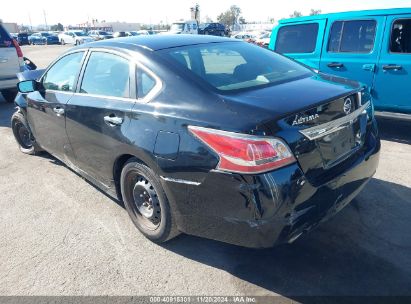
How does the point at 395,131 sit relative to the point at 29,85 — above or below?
below

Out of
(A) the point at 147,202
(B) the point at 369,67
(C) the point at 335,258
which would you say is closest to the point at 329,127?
(C) the point at 335,258

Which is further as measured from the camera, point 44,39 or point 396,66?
point 44,39

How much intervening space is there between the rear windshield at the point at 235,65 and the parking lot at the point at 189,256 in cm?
137

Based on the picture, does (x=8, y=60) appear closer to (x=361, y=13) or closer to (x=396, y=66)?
(x=361, y=13)

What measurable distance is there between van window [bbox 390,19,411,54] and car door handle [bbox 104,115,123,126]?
4.36 metres

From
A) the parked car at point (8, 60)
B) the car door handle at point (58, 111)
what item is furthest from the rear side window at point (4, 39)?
the car door handle at point (58, 111)

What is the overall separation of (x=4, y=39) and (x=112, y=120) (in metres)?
7.00

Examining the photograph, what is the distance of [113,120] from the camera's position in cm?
305

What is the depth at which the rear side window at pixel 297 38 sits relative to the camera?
620cm

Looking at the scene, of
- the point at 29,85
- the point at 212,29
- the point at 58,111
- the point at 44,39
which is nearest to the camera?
Answer: the point at 58,111

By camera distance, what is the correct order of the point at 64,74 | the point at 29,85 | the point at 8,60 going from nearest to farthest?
the point at 64,74 < the point at 29,85 < the point at 8,60

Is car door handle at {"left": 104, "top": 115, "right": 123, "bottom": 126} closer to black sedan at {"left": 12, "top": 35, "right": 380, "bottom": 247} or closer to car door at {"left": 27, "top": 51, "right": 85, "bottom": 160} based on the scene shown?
black sedan at {"left": 12, "top": 35, "right": 380, "bottom": 247}

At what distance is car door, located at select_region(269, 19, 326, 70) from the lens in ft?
20.0

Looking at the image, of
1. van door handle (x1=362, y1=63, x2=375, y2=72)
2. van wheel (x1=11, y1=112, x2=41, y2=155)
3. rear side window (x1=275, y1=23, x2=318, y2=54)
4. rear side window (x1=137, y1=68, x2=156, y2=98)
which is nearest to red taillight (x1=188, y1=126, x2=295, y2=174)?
rear side window (x1=137, y1=68, x2=156, y2=98)
